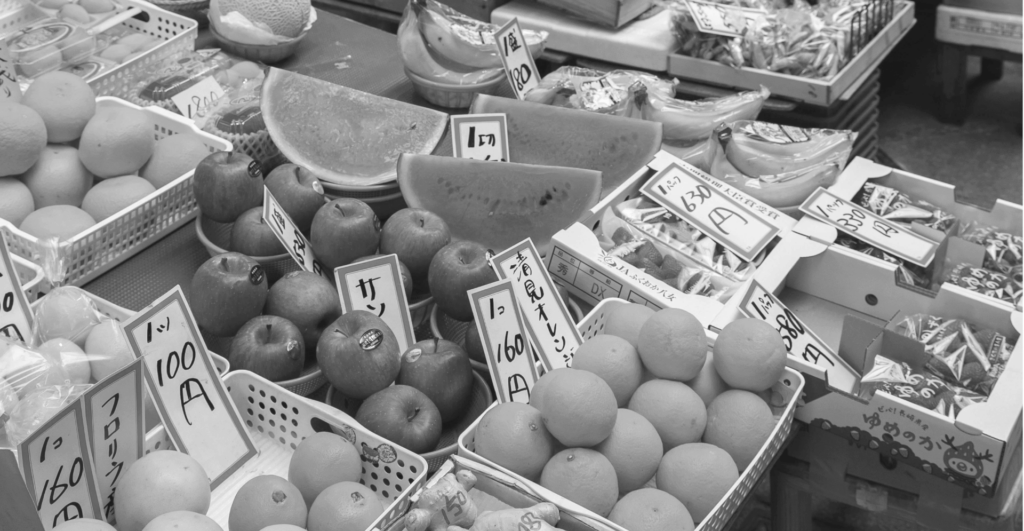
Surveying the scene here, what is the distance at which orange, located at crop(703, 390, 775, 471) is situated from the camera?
54.4 inches

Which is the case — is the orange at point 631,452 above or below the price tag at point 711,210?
above

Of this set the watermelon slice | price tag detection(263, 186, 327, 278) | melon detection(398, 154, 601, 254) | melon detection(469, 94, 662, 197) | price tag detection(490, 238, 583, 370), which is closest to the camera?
price tag detection(490, 238, 583, 370)

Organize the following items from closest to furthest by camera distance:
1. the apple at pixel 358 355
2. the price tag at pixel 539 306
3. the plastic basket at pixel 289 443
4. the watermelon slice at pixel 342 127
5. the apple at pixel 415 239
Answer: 1. the plastic basket at pixel 289 443
2. the apple at pixel 358 355
3. the price tag at pixel 539 306
4. the apple at pixel 415 239
5. the watermelon slice at pixel 342 127

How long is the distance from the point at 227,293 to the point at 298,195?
336 mm

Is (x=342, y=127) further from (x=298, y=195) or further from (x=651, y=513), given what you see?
(x=651, y=513)

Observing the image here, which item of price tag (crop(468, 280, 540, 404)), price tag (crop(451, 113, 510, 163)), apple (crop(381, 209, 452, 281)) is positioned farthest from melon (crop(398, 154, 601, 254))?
price tag (crop(468, 280, 540, 404))

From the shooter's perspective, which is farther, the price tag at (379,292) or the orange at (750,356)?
the price tag at (379,292)

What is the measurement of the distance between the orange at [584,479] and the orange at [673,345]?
22 centimetres

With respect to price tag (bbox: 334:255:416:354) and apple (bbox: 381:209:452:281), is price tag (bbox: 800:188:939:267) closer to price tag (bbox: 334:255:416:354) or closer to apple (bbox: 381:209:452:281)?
apple (bbox: 381:209:452:281)

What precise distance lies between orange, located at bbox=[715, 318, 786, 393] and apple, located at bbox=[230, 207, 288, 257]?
0.87 metres

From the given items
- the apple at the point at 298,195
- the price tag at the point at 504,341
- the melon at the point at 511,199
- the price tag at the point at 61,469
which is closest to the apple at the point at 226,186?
the apple at the point at 298,195

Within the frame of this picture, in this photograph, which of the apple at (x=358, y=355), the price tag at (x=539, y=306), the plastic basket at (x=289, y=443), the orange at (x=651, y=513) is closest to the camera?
the orange at (x=651, y=513)

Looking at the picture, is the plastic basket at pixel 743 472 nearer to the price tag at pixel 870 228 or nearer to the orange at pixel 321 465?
the orange at pixel 321 465

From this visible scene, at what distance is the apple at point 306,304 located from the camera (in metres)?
1.59
